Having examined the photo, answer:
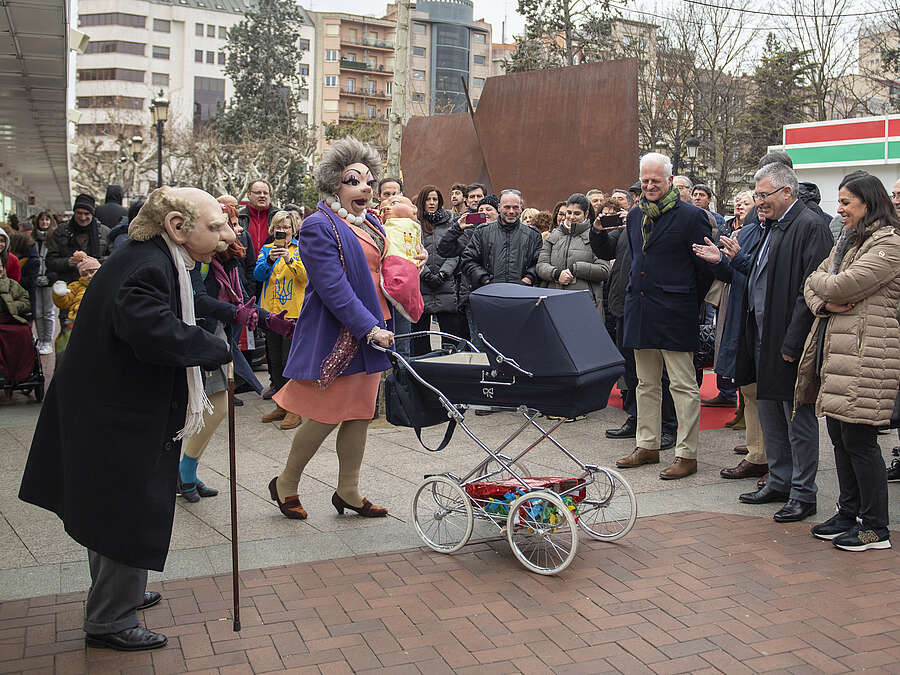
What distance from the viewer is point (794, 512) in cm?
582

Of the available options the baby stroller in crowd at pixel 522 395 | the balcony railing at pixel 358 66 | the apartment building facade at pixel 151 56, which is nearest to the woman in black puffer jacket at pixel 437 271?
the baby stroller in crowd at pixel 522 395

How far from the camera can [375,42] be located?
11325 cm

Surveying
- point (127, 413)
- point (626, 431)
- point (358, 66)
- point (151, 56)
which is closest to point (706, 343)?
point (626, 431)

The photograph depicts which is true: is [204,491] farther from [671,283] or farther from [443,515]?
[671,283]

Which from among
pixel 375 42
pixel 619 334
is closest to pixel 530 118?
pixel 619 334

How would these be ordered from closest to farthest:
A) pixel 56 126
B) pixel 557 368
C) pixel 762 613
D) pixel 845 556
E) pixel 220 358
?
pixel 220 358
pixel 762 613
pixel 557 368
pixel 845 556
pixel 56 126

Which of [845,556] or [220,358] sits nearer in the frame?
[220,358]

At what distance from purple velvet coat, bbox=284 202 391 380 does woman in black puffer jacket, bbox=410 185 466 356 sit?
13.2ft

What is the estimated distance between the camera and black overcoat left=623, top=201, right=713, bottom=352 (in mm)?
6914

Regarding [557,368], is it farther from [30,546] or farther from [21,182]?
[21,182]

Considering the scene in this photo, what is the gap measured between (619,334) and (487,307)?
3682mm

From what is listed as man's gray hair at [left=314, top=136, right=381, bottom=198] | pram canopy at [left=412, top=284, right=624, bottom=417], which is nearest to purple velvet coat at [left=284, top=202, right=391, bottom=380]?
man's gray hair at [left=314, top=136, right=381, bottom=198]

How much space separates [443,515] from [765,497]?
2.28 meters

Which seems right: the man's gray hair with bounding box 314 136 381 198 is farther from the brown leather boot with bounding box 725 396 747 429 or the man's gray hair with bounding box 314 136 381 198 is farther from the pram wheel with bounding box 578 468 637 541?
the brown leather boot with bounding box 725 396 747 429
